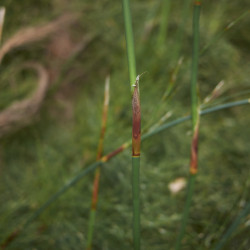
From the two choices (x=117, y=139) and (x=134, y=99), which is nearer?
(x=134, y=99)

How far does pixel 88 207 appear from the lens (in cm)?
59

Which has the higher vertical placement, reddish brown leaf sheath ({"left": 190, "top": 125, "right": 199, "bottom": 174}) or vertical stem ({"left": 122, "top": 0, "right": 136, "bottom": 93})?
vertical stem ({"left": 122, "top": 0, "right": 136, "bottom": 93})

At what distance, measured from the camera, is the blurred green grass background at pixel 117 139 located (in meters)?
0.58

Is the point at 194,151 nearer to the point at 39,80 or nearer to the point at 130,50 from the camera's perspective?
the point at 130,50

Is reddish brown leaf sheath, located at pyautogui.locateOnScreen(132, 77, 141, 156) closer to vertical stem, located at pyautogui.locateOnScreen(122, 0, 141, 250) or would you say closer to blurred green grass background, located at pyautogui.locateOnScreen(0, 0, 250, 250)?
vertical stem, located at pyautogui.locateOnScreen(122, 0, 141, 250)

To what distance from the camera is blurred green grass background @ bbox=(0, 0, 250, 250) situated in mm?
578

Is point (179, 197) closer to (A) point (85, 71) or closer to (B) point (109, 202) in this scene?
(B) point (109, 202)

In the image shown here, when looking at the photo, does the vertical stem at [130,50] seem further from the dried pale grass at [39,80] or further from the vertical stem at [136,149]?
the dried pale grass at [39,80]

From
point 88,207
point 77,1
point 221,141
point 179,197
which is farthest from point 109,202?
point 77,1

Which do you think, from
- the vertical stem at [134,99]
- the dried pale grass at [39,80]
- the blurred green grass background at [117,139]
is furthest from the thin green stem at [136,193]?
the dried pale grass at [39,80]

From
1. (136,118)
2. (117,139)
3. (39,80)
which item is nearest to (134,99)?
(136,118)

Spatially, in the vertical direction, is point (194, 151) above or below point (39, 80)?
below

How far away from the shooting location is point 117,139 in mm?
647

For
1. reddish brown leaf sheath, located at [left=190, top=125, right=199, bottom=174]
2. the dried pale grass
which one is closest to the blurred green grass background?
the dried pale grass
